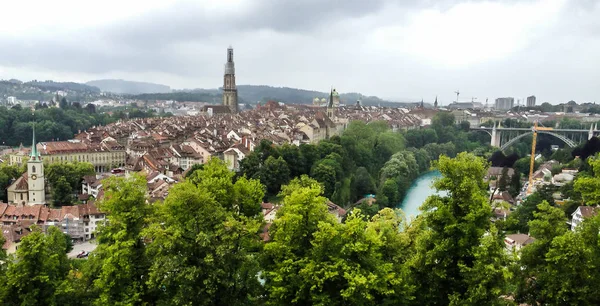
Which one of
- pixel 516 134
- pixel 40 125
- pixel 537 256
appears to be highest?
pixel 537 256

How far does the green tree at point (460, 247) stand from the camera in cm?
1123

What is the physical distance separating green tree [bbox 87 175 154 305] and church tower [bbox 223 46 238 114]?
269 ft

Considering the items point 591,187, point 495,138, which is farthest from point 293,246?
point 495,138

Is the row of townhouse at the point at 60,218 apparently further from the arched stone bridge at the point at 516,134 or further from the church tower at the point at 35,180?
the arched stone bridge at the point at 516,134

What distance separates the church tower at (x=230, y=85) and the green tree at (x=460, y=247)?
83.8 meters

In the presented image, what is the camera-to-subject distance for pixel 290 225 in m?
12.4

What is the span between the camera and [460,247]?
1183 cm

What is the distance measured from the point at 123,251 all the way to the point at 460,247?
7.83m

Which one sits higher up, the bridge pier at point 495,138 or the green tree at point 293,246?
the green tree at point 293,246

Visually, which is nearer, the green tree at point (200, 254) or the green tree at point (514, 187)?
the green tree at point (200, 254)

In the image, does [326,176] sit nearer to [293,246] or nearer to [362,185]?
[362,185]

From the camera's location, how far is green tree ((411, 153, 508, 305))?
1123 centimetres

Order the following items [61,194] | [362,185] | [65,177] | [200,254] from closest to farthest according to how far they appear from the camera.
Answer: [200,254] → [61,194] → [65,177] → [362,185]

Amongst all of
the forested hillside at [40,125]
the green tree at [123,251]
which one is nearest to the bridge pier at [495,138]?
the forested hillside at [40,125]
